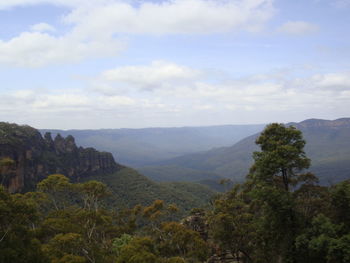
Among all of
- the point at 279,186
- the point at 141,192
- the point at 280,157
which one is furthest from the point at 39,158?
the point at 280,157

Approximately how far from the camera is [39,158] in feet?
356

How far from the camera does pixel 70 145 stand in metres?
136

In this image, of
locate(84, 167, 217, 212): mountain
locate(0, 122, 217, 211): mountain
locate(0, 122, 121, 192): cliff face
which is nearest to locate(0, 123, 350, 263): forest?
locate(0, 122, 121, 192): cliff face

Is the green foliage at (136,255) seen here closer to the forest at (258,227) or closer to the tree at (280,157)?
the forest at (258,227)

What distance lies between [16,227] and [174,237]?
1276 centimetres

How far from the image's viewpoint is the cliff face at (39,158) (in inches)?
3497

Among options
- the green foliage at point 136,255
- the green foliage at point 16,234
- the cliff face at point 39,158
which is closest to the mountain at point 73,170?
the cliff face at point 39,158

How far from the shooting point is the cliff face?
291 feet

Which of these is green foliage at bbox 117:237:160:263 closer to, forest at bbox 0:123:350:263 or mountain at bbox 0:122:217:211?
forest at bbox 0:123:350:263

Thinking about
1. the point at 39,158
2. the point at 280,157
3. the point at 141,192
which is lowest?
the point at 141,192

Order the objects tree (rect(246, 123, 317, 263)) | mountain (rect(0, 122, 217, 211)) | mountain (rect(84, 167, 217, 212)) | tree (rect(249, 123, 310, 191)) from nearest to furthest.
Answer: tree (rect(246, 123, 317, 263)) < tree (rect(249, 123, 310, 191)) < mountain (rect(0, 122, 217, 211)) < mountain (rect(84, 167, 217, 212))

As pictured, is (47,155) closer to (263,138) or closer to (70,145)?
(70,145)

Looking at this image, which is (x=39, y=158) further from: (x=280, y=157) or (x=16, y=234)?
(x=280, y=157)

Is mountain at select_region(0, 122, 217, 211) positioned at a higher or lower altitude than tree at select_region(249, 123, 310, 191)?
lower
